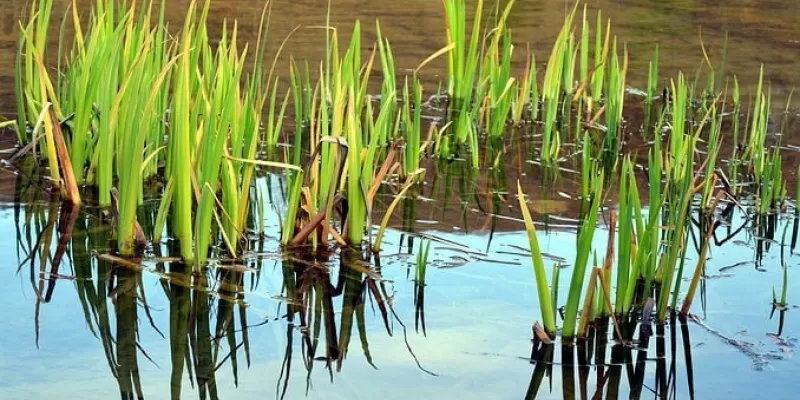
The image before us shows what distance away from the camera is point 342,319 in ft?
8.55

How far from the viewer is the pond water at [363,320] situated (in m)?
2.28

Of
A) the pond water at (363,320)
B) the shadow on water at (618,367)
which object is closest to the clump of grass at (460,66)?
the pond water at (363,320)

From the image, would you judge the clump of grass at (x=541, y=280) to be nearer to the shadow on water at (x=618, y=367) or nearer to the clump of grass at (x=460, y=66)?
the shadow on water at (x=618, y=367)

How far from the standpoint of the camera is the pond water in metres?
2.28

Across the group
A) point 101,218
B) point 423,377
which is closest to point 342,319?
point 423,377

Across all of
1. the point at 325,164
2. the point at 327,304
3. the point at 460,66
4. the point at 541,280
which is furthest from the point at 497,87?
the point at 541,280

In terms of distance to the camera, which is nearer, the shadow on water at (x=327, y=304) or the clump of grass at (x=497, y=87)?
the shadow on water at (x=327, y=304)

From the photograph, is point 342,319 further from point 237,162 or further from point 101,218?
point 101,218

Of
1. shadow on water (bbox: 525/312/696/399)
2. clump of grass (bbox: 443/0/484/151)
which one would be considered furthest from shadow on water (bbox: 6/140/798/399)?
clump of grass (bbox: 443/0/484/151)

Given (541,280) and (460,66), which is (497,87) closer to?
(460,66)

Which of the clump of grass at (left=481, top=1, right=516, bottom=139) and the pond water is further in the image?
the clump of grass at (left=481, top=1, right=516, bottom=139)

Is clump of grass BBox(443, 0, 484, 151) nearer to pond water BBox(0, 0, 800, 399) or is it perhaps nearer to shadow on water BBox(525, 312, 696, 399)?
pond water BBox(0, 0, 800, 399)

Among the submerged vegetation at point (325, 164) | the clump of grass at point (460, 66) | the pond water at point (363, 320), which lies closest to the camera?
the pond water at point (363, 320)

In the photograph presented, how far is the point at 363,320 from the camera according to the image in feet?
8.57
